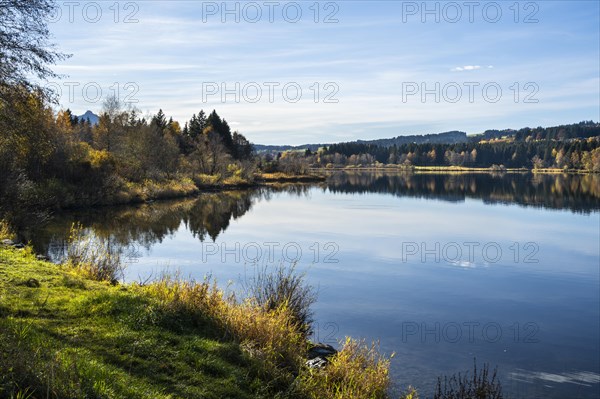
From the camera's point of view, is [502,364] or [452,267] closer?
[502,364]

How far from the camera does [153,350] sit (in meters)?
7.92

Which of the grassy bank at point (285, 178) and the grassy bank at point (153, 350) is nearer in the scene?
the grassy bank at point (153, 350)

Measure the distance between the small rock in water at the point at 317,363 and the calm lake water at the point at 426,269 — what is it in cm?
182

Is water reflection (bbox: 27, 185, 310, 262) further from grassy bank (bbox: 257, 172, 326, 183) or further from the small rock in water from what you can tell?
grassy bank (bbox: 257, 172, 326, 183)

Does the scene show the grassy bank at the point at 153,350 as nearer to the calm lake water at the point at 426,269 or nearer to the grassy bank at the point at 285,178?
the calm lake water at the point at 426,269

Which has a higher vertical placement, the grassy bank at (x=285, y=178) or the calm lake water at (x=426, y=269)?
the grassy bank at (x=285, y=178)

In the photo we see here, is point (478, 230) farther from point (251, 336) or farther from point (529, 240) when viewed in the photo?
point (251, 336)

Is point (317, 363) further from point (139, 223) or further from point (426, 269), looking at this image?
point (139, 223)

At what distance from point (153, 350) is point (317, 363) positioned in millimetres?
3326

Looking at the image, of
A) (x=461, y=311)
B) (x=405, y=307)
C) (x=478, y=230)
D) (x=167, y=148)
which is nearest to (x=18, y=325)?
(x=405, y=307)

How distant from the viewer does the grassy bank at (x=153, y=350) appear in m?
6.04

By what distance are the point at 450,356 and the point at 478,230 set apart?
23303 mm

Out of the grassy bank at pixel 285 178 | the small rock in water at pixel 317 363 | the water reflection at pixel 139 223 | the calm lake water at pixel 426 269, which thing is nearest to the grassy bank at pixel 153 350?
the small rock in water at pixel 317 363

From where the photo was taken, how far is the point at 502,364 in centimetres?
1152
